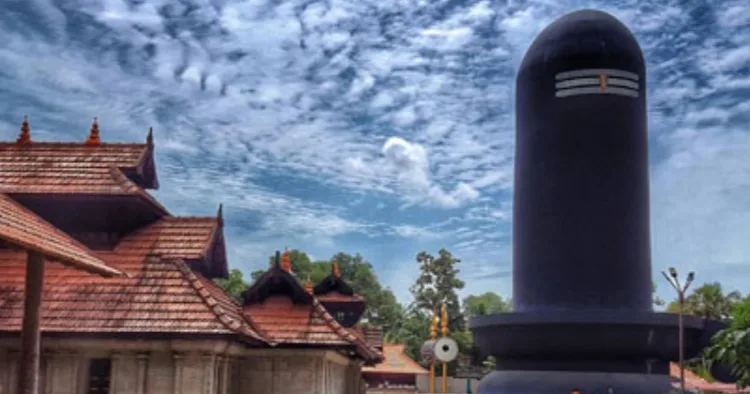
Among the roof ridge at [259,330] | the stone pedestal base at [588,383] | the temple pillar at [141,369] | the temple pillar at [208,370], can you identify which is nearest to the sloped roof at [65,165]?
the temple pillar at [141,369]

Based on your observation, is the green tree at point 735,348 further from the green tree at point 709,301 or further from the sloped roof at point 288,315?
the green tree at point 709,301

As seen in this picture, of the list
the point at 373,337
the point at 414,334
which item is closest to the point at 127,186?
the point at 373,337

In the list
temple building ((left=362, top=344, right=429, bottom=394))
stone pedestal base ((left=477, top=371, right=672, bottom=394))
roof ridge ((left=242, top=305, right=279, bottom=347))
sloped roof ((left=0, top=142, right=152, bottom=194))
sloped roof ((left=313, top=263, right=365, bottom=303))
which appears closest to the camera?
roof ridge ((left=242, top=305, right=279, bottom=347))

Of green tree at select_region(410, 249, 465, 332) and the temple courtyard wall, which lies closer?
the temple courtyard wall

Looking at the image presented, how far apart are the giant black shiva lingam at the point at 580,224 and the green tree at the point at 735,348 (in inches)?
40.6

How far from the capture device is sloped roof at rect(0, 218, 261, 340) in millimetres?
17953

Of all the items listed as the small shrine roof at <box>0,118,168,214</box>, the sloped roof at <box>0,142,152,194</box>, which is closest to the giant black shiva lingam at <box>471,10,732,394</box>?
the small shrine roof at <box>0,118,168,214</box>

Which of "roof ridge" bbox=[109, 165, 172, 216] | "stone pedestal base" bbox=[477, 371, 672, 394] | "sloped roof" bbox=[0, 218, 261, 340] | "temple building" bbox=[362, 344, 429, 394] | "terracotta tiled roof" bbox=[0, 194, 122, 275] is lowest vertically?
"temple building" bbox=[362, 344, 429, 394]

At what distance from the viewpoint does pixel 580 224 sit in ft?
82.8

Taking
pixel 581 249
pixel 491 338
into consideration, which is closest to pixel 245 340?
pixel 491 338

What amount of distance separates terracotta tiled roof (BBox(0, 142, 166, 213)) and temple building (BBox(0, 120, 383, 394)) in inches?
1.3

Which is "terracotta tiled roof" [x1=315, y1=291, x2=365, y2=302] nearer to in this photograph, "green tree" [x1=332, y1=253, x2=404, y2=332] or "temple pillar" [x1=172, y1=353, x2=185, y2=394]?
"temple pillar" [x1=172, y1=353, x2=185, y2=394]

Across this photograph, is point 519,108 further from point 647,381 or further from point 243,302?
point 243,302

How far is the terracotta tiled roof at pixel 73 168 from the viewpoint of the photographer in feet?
67.4
